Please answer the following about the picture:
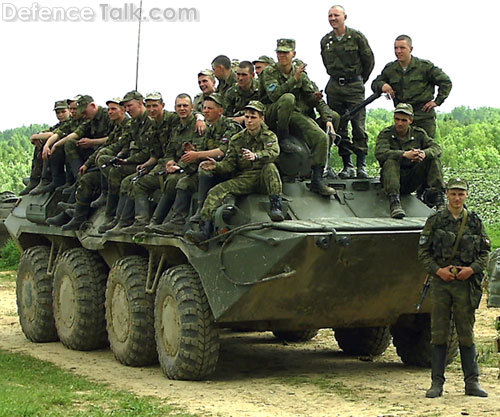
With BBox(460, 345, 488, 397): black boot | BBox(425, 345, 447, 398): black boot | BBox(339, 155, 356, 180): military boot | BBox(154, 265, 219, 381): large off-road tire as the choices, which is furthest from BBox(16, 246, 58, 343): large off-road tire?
BBox(460, 345, 488, 397): black boot

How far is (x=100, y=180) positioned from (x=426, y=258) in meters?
5.27

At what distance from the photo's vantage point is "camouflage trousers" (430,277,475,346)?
9.80 meters

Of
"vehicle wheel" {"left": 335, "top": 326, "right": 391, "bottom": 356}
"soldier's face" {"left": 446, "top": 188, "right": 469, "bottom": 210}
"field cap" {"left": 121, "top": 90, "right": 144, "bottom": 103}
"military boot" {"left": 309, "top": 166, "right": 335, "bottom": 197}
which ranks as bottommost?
"vehicle wheel" {"left": 335, "top": 326, "right": 391, "bottom": 356}

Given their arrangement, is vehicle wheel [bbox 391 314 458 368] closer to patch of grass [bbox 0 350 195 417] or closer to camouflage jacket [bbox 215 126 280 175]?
camouflage jacket [bbox 215 126 280 175]

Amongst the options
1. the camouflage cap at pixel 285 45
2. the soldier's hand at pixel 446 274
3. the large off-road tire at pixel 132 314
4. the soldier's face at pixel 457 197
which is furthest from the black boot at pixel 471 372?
the large off-road tire at pixel 132 314

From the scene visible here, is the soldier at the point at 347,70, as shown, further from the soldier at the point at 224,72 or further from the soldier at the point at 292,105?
the soldier at the point at 292,105

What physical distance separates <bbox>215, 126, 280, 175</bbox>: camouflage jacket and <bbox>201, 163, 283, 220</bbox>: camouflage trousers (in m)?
0.06

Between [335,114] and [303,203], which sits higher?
[335,114]

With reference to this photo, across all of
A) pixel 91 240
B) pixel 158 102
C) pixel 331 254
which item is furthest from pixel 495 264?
pixel 91 240

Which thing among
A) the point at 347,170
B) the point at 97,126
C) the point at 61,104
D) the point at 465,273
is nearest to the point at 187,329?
the point at 347,170

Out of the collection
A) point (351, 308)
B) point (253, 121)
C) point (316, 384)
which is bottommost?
point (316, 384)

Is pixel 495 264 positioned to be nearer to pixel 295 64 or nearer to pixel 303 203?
pixel 303 203

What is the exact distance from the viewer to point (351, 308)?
10.9 meters

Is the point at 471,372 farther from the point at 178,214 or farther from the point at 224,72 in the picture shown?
the point at 224,72
